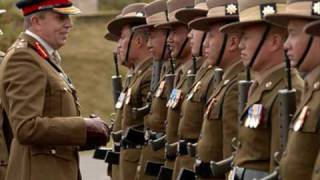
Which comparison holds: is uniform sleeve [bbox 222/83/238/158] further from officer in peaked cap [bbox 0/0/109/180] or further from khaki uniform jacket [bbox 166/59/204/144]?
khaki uniform jacket [bbox 166/59/204/144]

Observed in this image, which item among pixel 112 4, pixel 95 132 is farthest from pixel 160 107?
pixel 112 4

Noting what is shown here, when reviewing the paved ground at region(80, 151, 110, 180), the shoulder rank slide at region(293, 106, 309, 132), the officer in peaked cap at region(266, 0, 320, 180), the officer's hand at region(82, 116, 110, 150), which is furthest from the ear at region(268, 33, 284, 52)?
the paved ground at region(80, 151, 110, 180)

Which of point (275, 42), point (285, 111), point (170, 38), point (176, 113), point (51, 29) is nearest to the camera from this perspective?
point (285, 111)

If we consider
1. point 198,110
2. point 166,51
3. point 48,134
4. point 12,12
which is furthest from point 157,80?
point 12,12

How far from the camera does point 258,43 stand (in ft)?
25.6

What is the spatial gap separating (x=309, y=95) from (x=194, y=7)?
3580mm

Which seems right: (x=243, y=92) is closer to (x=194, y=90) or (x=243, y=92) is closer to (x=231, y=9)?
(x=231, y=9)

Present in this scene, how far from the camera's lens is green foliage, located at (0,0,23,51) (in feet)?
94.7

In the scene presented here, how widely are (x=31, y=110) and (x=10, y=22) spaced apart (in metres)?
21.7

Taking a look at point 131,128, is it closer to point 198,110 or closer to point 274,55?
point 198,110

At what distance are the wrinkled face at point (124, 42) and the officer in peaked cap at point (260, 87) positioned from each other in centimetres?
374

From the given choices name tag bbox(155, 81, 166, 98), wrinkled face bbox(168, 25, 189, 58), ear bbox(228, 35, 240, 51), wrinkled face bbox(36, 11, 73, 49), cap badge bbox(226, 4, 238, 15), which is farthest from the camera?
name tag bbox(155, 81, 166, 98)

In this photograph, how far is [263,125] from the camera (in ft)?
24.5

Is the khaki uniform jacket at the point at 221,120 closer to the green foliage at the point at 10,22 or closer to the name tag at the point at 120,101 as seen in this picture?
the name tag at the point at 120,101
